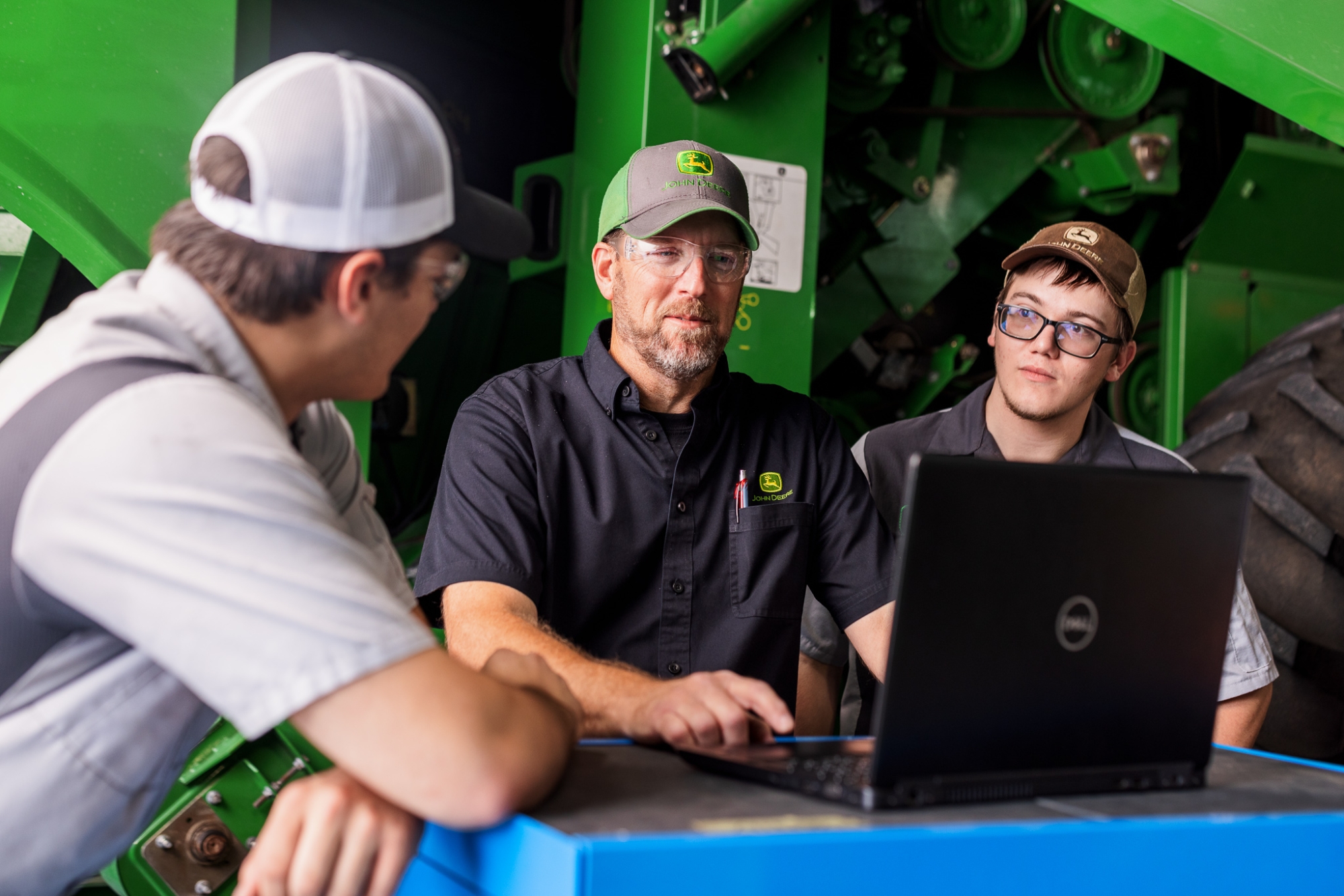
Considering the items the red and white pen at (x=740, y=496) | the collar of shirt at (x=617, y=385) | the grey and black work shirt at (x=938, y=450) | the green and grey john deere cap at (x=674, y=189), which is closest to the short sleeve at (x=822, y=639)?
the grey and black work shirt at (x=938, y=450)

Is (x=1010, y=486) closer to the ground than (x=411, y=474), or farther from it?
farther from it

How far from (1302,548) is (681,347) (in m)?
1.27

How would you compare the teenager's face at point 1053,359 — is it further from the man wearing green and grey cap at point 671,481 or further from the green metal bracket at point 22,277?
the green metal bracket at point 22,277

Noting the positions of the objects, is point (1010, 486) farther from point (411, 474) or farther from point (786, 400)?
point (411, 474)

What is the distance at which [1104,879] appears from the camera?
870 millimetres

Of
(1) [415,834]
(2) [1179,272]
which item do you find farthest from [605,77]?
(1) [415,834]

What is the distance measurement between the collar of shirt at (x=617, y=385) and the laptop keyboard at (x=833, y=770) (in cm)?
89

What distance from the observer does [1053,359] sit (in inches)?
79.7

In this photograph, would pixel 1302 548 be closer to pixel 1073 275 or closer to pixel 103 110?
pixel 1073 275

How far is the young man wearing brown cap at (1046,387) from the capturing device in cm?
202

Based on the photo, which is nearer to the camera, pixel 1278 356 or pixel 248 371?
pixel 248 371

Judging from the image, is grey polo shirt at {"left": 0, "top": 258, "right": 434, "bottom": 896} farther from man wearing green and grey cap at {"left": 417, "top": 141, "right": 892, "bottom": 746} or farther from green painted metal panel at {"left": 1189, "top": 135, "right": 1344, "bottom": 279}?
green painted metal panel at {"left": 1189, "top": 135, "right": 1344, "bottom": 279}

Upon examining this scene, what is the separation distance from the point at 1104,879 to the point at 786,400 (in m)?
1.22

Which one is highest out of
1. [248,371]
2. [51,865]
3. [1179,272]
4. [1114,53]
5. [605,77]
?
[1114,53]
